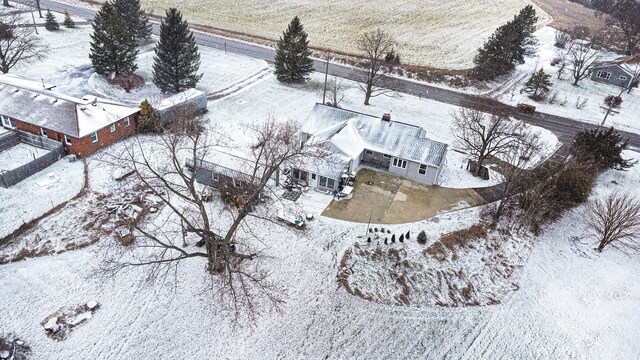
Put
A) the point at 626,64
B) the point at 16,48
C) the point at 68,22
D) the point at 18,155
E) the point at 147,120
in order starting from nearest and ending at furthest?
the point at 18,155 < the point at 147,120 < the point at 16,48 < the point at 626,64 < the point at 68,22

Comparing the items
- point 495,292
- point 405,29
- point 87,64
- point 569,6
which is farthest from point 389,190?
point 569,6

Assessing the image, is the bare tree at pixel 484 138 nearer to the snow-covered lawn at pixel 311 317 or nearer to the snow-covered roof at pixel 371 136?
the snow-covered roof at pixel 371 136

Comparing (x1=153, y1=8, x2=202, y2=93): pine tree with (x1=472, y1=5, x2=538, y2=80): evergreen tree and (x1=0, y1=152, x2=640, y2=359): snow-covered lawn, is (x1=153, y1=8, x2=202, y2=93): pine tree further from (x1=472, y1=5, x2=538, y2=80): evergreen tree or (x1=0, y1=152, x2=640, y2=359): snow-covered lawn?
(x1=472, y1=5, x2=538, y2=80): evergreen tree

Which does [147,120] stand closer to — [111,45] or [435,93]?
[111,45]

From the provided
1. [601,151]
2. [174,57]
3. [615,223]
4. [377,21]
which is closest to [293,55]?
[174,57]

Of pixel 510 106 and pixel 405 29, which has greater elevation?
pixel 405 29

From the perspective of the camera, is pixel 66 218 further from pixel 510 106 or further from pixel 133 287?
pixel 510 106

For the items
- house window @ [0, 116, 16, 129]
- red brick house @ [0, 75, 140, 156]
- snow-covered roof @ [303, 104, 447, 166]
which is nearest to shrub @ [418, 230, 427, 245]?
snow-covered roof @ [303, 104, 447, 166]
